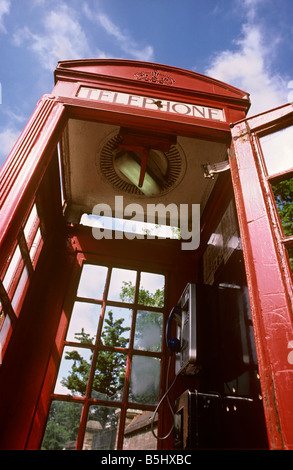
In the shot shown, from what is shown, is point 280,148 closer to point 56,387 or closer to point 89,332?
point 89,332

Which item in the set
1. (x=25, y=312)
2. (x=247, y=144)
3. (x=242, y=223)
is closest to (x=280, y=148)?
(x=247, y=144)

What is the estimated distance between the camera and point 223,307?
2592 millimetres

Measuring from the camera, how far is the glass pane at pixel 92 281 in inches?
129

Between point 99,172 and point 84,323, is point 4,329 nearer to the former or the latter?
point 84,323

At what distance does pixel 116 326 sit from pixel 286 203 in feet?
7.19

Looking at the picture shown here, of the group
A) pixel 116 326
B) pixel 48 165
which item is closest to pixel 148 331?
pixel 116 326

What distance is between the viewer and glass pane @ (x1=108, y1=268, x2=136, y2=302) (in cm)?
330

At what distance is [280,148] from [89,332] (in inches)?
100

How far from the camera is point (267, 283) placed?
4.64ft

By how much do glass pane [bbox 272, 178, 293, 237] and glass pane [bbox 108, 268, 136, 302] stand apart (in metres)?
1.85

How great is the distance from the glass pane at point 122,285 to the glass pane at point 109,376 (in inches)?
25.2

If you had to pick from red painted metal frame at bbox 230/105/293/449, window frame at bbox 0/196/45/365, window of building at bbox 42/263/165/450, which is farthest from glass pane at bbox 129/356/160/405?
red painted metal frame at bbox 230/105/293/449

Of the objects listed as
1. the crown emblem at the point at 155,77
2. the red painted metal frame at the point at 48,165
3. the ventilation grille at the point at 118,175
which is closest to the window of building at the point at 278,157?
the red painted metal frame at the point at 48,165

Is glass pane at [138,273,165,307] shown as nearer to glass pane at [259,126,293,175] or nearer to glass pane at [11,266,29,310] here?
glass pane at [11,266,29,310]
